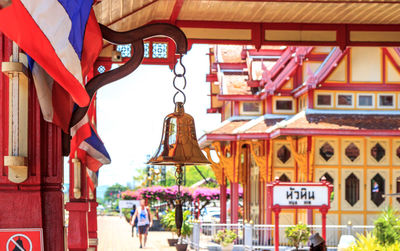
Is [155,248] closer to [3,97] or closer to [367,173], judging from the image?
[367,173]

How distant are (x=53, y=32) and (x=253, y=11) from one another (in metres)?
8.47

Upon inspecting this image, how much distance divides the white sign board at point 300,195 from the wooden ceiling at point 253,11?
8168 mm

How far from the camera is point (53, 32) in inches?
136

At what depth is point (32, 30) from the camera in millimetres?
3406

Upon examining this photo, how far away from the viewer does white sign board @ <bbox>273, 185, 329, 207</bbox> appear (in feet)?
64.6

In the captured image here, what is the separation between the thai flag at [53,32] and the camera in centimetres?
333

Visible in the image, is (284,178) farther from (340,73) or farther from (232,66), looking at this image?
(232,66)

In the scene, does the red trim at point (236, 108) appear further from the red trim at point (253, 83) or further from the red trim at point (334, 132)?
the red trim at point (334, 132)

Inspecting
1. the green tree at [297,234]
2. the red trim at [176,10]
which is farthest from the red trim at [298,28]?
the green tree at [297,234]

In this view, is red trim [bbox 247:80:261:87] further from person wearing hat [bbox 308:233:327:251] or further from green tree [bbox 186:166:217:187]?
green tree [bbox 186:166:217:187]

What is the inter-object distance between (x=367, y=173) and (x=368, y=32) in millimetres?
14928

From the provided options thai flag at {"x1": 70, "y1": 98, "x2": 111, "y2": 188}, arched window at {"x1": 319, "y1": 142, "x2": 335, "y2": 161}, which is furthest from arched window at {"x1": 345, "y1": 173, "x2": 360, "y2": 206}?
thai flag at {"x1": 70, "y1": 98, "x2": 111, "y2": 188}

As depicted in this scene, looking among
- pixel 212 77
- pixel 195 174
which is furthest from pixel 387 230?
pixel 195 174

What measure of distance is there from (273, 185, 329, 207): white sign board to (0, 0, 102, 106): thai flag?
16.1 meters
